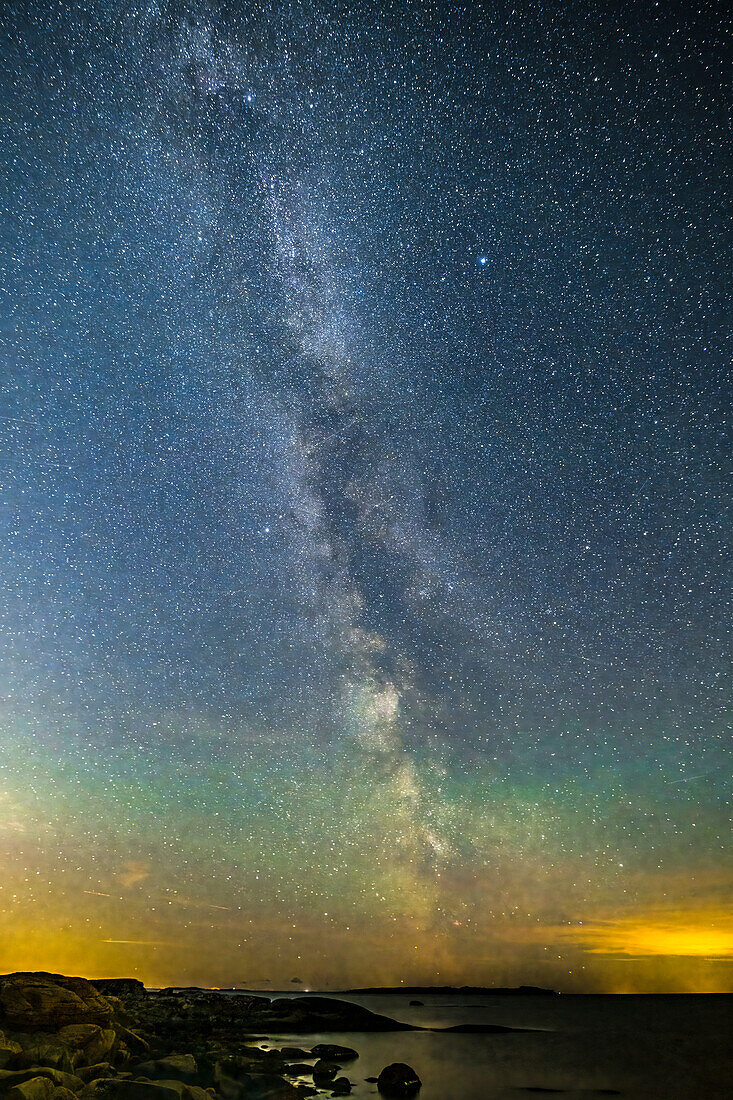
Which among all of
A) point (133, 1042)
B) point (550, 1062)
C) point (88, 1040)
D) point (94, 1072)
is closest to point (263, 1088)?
point (133, 1042)

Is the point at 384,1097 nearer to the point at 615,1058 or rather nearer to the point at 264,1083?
the point at 264,1083

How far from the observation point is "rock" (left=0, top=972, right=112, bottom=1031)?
19656 mm

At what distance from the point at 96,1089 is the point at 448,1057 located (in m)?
39.3

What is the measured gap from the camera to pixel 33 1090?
12852mm

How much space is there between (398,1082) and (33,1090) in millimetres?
21915

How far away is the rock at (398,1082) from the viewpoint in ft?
94.1

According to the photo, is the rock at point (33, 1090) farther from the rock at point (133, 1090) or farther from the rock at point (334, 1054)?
the rock at point (334, 1054)

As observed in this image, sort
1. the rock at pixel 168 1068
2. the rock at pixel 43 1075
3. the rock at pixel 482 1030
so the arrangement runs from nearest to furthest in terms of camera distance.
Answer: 1. the rock at pixel 43 1075
2. the rock at pixel 168 1068
3. the rock at pixel 482 1030

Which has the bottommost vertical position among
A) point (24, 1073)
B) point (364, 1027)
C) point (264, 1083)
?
point (364, 1027)

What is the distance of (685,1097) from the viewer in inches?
1216

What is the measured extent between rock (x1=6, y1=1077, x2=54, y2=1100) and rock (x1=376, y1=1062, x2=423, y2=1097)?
19.4 meters

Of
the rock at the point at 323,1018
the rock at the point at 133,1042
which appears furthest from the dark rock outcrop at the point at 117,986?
the rock at the point at 133,1042

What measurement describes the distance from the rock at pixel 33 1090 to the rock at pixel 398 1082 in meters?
19.4

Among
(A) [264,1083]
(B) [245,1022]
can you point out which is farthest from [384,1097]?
(B) [245,1022]
